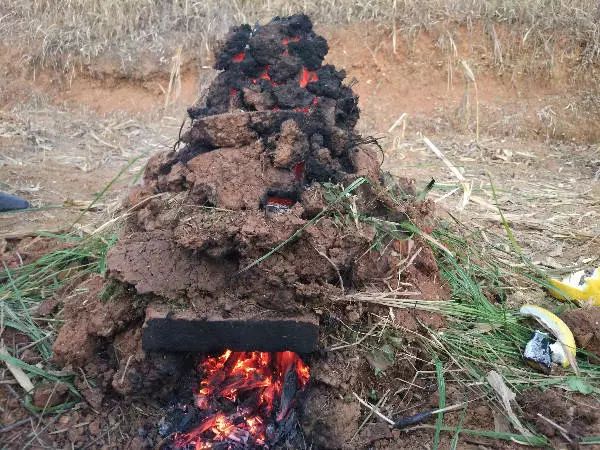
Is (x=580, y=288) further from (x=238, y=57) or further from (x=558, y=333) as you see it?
(x=238, y=57)

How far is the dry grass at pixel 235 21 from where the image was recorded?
909 cm

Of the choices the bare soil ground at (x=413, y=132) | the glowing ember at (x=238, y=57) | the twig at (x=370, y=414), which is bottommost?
the bare soil ground at (x=413, y=132)

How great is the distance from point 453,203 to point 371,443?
133 inches

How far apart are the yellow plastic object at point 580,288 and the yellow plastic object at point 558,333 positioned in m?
0.41

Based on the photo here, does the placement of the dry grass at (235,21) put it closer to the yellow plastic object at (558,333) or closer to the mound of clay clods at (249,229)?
the mound of clay clods at (249,229)

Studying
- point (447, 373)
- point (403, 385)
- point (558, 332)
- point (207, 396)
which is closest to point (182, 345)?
point (207, 396)

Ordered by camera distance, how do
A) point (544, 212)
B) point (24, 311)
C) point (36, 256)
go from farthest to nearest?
1. point (544, 212)
2. point (36, 256)
3. point (24, 311)

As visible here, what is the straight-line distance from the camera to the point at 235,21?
9.46 meters

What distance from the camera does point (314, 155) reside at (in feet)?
10.5

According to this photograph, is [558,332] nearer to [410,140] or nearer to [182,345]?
[182,345]

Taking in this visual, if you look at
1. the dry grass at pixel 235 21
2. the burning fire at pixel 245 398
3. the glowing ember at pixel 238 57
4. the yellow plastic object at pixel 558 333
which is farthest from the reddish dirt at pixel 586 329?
the dry grass at pixel 235 21

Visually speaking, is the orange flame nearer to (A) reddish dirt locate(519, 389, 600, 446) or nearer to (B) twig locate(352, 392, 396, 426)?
(B) twig locate(352, 392, 396, 426)

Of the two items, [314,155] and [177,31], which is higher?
[314,155]

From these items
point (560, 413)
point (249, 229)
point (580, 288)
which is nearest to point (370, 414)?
point (560, 413)
